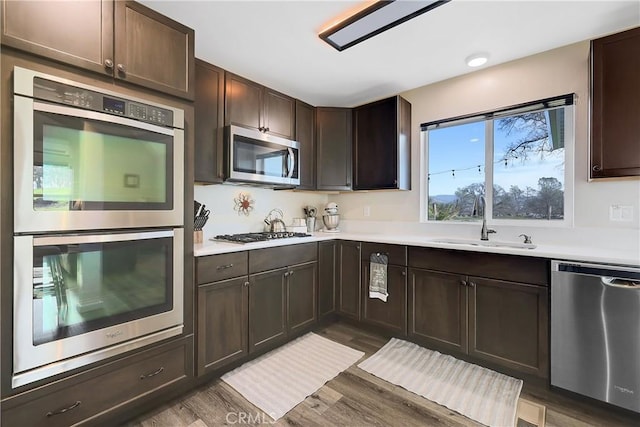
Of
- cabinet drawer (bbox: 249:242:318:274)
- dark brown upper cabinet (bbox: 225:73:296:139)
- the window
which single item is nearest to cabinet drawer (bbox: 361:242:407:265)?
cabinet drawer (bbox: 249:242:318:274)

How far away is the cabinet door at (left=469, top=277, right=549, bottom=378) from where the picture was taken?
1.87 m

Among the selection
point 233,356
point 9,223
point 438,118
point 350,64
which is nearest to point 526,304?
point 438,118

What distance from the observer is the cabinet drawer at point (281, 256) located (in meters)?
2.22

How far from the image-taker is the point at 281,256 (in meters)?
2.41

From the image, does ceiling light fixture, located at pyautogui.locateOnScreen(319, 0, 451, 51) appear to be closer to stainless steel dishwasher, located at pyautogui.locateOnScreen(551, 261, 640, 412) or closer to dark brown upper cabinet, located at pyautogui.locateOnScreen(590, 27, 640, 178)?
dark brown upper cabinet, located at pyautogui.locateOnScreen(590, 27, 640, 178)

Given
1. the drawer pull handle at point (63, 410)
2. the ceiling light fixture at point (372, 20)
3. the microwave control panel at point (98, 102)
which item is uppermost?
the ceiling light fixture at point (372, 20)

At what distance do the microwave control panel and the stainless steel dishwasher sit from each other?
2.57 m

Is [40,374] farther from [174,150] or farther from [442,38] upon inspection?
[442,38]

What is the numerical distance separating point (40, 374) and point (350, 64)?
108 inches

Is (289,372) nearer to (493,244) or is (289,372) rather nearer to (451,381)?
(451,381)

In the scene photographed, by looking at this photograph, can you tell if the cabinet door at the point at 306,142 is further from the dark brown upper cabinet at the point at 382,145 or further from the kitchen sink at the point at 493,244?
the kitchen sink at the point at 493,244

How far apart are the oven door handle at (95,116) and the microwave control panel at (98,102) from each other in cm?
2

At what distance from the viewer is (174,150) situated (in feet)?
5.62

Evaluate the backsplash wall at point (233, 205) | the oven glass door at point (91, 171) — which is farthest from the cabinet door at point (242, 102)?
the oven glass door at point (91, 171)
